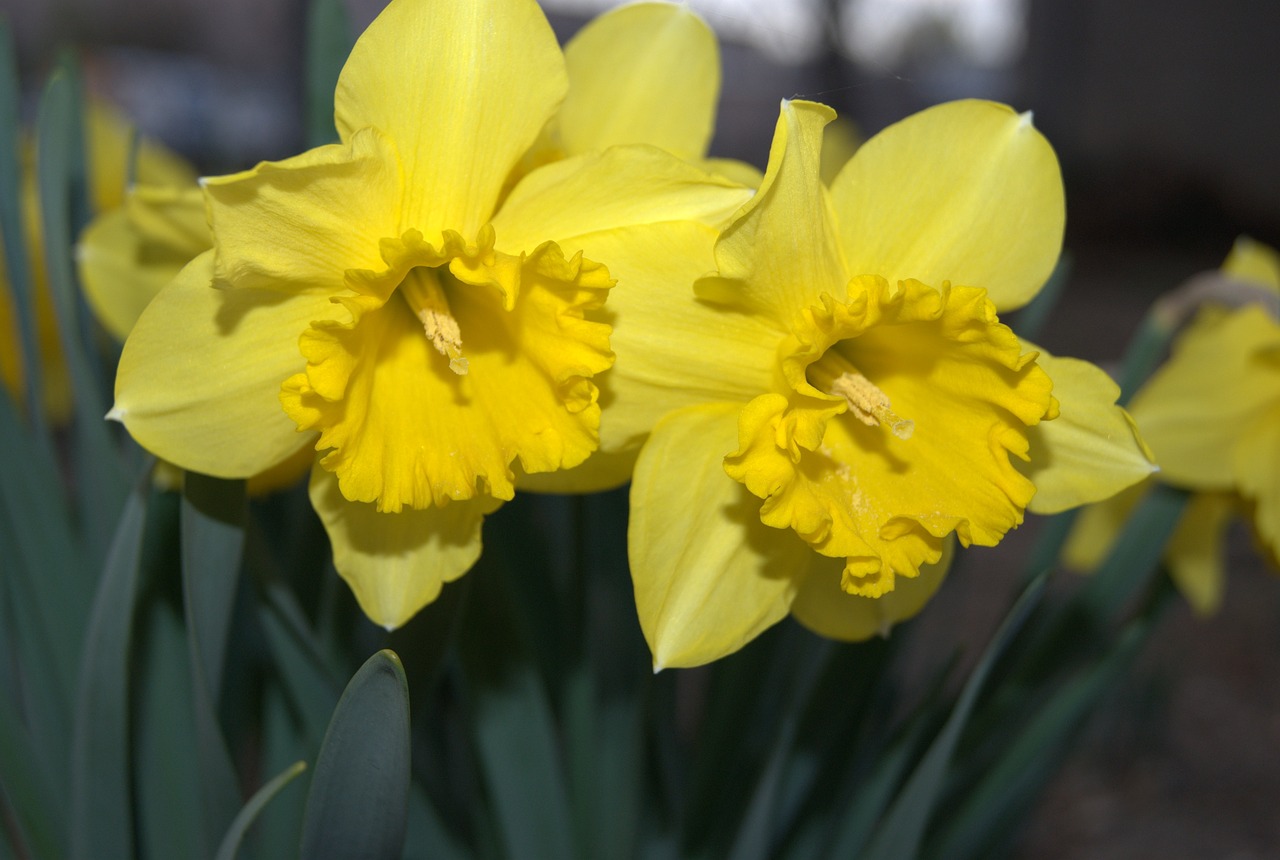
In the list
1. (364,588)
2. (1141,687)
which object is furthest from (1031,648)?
(1141,687)

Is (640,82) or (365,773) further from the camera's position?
(640,82)

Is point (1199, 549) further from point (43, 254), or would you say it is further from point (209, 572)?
point (43, 254)

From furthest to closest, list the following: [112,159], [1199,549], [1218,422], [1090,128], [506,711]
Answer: [1090,128]
[112,159]
[1199,549]
[1218,422]
[506,711]

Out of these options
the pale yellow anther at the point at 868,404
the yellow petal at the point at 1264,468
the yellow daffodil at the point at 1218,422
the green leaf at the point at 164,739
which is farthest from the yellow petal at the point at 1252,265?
the green leaf at the point at 164,739

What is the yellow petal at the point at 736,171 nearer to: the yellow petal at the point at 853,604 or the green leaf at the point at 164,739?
the yellow petal at the point at 853,604

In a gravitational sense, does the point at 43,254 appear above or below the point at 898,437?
below

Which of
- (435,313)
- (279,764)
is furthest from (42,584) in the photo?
(435,313)
